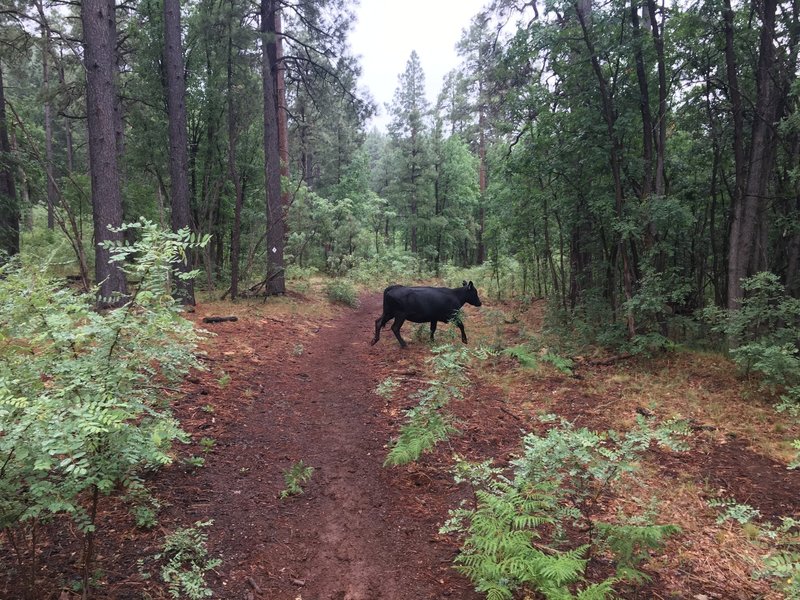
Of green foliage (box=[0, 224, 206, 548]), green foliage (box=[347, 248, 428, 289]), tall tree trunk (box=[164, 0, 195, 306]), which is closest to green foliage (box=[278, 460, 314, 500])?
green foliage (box=[0, 224, 206, 548])

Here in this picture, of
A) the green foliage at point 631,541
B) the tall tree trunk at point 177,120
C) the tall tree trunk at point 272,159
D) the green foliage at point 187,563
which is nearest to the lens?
the green foliage at point 631,541

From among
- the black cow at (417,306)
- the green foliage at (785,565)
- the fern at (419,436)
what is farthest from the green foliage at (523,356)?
the green foliage at (785,565)

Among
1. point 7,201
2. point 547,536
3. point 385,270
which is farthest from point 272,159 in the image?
point 385,270

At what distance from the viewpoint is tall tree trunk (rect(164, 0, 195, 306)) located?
36.2 feet

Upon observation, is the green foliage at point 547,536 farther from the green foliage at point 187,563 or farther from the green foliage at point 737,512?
the green foliage at point 187,563

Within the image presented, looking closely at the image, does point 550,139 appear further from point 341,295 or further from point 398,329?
point 341,295

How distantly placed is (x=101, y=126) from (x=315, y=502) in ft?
28.1

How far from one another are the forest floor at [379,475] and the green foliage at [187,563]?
0.07m

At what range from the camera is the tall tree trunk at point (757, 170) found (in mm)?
7055

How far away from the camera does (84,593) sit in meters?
2.58

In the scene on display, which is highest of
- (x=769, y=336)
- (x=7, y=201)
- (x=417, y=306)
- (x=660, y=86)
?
(x=660, y=86)

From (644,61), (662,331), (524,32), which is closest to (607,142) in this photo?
(644,61)

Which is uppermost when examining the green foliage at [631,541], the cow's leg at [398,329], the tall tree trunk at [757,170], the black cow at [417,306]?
the tall tree trunk at [757,170]

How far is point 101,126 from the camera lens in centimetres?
854
